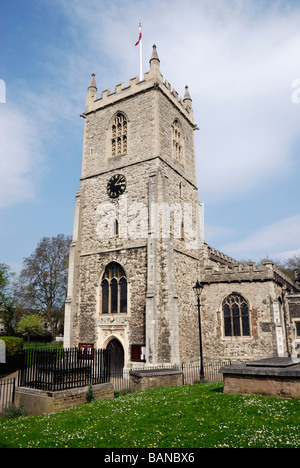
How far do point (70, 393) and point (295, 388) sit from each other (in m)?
6.58

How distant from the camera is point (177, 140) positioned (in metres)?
24.3

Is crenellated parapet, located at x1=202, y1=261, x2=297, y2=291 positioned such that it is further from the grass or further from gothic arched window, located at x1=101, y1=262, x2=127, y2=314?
the grass

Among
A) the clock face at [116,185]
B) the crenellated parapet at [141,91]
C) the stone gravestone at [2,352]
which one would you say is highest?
the crenellated parapet at [141,91]

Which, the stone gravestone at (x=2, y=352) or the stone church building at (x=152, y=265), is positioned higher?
the stone church building at (x=152, y=265)

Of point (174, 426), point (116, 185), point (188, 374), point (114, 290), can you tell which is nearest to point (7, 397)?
point (114, 290)

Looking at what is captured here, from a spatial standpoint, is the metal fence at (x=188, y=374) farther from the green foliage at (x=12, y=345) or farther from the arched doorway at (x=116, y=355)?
the green foliage at (x=12, y=345)

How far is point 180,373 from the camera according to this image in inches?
528

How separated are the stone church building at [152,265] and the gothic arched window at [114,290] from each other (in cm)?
6

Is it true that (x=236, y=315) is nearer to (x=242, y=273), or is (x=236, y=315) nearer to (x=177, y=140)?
(x=242, y=273)

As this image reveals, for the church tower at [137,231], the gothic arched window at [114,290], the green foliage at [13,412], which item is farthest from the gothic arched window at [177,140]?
the green foliage at [13,412]

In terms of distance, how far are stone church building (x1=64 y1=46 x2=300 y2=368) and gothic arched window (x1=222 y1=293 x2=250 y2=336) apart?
2.4 inches

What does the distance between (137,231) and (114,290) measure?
397cm

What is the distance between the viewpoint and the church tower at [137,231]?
18.1 m

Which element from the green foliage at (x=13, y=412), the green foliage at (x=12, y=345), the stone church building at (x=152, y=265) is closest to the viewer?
the green foliage at (x=13, y=412)
